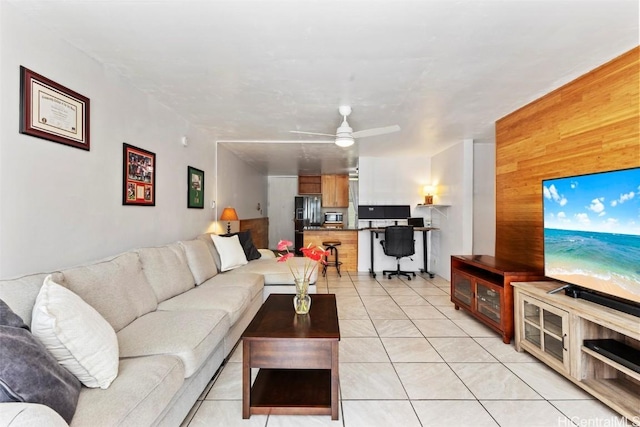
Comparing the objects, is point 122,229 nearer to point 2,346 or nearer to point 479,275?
point 2,346

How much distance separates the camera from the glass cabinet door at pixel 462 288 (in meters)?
3.28

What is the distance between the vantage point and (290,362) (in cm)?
168

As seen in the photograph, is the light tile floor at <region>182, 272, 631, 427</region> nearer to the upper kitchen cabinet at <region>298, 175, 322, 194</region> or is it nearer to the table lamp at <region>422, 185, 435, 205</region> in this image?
the table lamp at <region>422, 185, 435, 205</region>

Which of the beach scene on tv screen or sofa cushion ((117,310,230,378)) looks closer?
sofa cushion ((117,310,230,378))

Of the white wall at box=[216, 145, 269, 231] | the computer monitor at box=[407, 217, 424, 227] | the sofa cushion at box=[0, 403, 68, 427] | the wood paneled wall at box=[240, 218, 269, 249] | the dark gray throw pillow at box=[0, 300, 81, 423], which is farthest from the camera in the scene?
the wood paneled wall at box=[240, 218, 269, 249]

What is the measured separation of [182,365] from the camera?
1.52m

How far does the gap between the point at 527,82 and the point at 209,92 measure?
2851 mm

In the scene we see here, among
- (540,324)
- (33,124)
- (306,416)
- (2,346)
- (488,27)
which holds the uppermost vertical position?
(488,27)

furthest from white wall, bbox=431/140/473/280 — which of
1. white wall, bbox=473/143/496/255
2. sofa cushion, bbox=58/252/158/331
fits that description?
sofa cushion, bbox=58/252/158/331

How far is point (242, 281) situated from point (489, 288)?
8.17ft

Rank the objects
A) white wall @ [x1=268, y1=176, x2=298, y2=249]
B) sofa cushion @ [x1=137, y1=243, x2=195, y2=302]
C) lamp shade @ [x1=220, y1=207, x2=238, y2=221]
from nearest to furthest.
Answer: sofa cushion @ [x1=137, y1=243, x2=195, y2=302] < lamp shade @ [x1=220, y1=207, x2=238, y2=221] < white wall @ [x1=268, y1=176, x2=298, y2=249]

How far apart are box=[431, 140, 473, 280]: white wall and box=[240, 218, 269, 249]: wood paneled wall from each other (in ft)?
12.3

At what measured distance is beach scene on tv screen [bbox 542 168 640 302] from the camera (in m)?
1.72

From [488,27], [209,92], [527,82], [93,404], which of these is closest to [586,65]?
[527,82]
